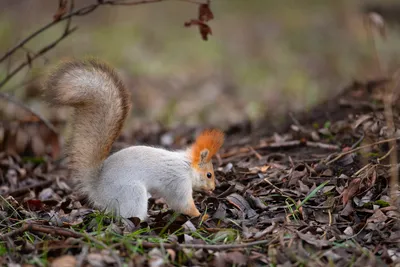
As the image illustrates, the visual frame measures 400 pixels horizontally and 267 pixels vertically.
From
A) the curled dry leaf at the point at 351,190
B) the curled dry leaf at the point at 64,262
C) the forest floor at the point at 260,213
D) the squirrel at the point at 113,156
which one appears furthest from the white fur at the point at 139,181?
the curled dry leaf at the point at 351,190

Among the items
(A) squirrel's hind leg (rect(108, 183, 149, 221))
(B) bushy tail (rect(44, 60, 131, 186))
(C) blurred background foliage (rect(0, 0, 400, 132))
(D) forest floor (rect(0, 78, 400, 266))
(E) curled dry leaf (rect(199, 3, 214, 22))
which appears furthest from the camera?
(C) blurred background foliage (rect(0, 0, 400, 132))

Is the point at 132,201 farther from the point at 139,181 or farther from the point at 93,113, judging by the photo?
the point at 93,113

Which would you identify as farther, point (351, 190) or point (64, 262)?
point (351, 190)

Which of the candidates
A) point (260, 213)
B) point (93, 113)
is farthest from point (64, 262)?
point (260, 213)

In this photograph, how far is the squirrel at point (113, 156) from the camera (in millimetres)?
4156

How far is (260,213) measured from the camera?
445 cm

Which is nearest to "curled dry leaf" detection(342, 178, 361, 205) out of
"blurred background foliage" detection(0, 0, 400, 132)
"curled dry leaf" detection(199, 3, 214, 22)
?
"curled dry leaf" detection(199, 3, 214, 22)

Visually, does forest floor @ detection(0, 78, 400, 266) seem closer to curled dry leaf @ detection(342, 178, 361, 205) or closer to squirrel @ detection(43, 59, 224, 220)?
curled dry leaf @ detection(342, 178, 361, 205)

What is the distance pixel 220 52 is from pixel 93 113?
9.98m

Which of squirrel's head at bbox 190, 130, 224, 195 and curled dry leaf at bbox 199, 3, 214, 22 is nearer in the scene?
squirrel's head at bbox 190, 130, 224, 195

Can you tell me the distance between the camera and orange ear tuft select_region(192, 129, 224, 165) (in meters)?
4.36

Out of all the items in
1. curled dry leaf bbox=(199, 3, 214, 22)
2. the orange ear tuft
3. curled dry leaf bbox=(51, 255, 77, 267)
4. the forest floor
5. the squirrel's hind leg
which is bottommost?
the forest floor

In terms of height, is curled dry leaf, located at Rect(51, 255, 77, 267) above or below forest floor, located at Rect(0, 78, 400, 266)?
above

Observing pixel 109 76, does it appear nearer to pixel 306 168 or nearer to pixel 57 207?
pixel 57 207
